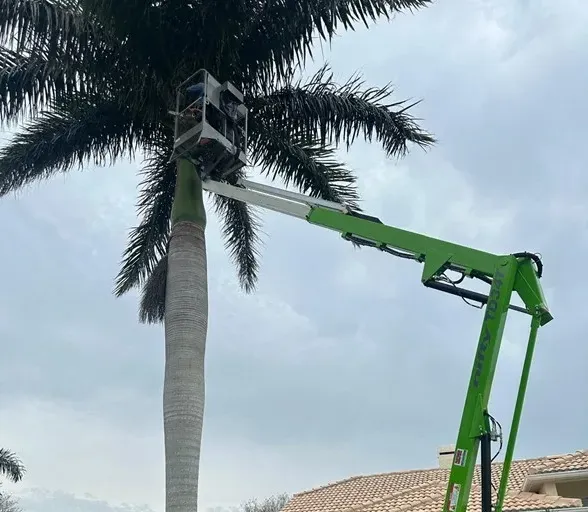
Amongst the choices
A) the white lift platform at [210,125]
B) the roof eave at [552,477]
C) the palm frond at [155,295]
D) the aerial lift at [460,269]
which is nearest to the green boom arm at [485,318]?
the aerial lift at [460,269]

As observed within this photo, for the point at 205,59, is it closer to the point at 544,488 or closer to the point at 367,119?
the point at 367,119

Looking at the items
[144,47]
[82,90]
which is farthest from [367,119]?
[82,90]

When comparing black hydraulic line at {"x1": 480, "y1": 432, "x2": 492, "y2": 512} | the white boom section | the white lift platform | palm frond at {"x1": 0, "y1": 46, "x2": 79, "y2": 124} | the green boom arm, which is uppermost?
palm frond at {"x1": 0, "y1": 46, "x2": 79, "y2": 124}

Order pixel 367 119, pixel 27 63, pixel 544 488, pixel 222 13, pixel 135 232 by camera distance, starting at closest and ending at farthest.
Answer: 1. pixel 222 13
2. pixel 27 63
3. pixel 367 119
4. pixel 135 232
5. pixel 544 488

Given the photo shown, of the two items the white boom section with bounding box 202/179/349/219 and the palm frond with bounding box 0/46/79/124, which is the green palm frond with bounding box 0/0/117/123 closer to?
the palm frond with bounding box 0/46/79/124

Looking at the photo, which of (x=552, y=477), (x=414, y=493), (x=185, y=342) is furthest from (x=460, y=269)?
(x=414, y=493)

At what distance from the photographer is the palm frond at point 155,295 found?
14.1 metres

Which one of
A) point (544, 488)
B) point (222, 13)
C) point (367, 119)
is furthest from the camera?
point (544, 488)

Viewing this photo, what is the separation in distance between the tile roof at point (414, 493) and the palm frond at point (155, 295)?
21.4 ft

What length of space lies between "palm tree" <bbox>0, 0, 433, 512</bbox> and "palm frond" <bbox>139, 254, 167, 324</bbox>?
0.16m

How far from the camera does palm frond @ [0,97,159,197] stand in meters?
12.3

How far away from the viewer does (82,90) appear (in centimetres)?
1212

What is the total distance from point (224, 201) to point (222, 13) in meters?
4.44

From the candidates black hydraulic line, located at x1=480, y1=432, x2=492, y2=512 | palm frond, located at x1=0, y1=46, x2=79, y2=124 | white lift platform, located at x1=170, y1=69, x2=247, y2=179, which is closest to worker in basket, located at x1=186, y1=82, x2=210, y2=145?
white lift platform, located at x1=170, y1=69, x2=247, y2=179
